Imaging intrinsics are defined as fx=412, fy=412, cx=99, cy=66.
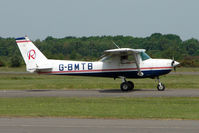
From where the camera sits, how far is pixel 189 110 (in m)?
15.6

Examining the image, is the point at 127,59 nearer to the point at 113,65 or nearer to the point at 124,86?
the point at 113,65

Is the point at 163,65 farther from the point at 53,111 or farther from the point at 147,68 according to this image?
the point at 53,111

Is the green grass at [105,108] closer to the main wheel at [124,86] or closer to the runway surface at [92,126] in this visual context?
the runway surface at [92,126]

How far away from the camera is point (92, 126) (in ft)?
38.5

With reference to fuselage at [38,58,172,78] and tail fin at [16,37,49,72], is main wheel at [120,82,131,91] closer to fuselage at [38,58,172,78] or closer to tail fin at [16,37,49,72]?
fuselage at [38,58,172,78]

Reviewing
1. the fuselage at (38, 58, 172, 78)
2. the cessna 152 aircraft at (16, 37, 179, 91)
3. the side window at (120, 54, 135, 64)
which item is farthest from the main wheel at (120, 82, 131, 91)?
the side window at (120, 54, 135, 64)

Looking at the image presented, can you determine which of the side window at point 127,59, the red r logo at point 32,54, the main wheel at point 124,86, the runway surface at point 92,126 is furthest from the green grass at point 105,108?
the red r logo at point 32,54

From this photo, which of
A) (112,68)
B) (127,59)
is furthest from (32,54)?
(127,59)

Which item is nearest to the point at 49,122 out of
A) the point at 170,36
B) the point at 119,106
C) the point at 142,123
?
the point at 142,123

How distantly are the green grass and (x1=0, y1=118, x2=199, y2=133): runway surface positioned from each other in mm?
1094

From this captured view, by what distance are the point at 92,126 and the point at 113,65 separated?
13.8 meters

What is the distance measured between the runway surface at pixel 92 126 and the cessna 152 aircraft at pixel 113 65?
11.6m

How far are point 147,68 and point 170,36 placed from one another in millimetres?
128148

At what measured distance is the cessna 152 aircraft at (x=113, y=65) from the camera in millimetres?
24828
